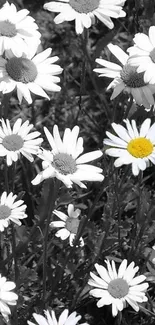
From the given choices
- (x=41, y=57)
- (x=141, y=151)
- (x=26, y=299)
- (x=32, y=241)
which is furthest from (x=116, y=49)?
(x=26, y=299)

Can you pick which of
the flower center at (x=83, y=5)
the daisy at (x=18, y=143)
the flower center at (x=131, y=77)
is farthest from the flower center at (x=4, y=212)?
the flower center at (x=83, y=5)

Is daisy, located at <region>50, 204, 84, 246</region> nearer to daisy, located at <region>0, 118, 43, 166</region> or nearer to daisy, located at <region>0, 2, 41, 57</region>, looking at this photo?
daisy, located at <region>0, 118, 43, 166</region>

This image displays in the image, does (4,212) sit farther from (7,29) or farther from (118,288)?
(7,29)

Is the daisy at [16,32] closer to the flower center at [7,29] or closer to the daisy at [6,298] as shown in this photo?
the flower center at [7,29]

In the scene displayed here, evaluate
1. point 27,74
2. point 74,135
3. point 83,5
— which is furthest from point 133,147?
point 83,5

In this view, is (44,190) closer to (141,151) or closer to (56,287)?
(56,287)

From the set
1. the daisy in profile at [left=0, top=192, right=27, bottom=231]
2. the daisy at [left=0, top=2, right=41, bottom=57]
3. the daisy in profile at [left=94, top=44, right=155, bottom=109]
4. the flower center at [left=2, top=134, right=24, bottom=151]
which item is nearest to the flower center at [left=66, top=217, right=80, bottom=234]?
the daisy in profile at [left=0, top=192, right=27, bottom=231]
